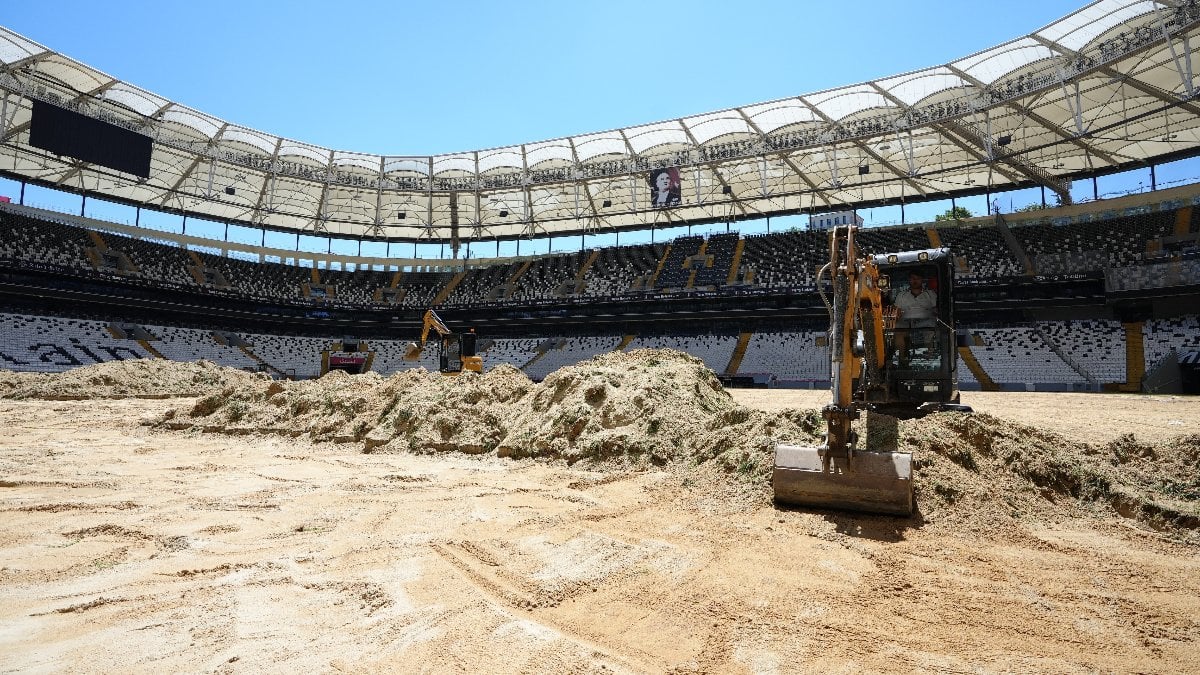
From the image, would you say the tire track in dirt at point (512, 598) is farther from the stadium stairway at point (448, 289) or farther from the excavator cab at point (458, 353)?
the stadium stairway at point (448, 289)

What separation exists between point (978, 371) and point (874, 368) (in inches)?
1038

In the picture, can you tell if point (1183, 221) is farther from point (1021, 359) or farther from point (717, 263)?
point (717, 263)

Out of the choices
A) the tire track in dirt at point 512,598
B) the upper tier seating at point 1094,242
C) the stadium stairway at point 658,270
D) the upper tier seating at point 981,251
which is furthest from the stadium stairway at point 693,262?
the tire track in dirt at point 512,598

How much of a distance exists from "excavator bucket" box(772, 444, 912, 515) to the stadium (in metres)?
0.22

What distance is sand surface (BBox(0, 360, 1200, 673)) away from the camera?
3270 millimetres

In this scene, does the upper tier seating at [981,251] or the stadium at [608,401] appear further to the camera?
the upper tier seating at [981,251]

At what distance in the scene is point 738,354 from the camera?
35750 mm

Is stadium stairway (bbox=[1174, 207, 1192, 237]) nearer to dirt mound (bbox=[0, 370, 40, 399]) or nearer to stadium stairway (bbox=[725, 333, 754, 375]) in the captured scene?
stadium stairway (bbox=[725, 333, 754, 375])

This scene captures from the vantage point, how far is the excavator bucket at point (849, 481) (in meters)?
5.91

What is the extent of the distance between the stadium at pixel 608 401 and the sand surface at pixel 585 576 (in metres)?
0.04

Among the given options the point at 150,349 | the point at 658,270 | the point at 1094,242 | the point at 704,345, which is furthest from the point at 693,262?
the point at 150,349

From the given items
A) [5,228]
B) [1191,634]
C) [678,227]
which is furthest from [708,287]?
[5,228]

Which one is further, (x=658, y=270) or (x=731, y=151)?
(x=658, y=270)

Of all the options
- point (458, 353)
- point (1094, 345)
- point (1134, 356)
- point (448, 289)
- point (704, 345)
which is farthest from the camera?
point (448, 289)
